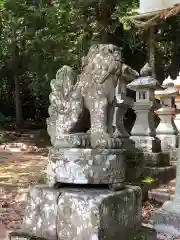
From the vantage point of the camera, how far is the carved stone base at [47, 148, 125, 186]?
279 cm

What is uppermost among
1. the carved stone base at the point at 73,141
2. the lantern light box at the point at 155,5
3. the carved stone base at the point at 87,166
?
the lantern light box at the point at 155,5

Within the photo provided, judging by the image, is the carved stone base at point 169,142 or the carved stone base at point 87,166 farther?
the carved stone base at point 169,142

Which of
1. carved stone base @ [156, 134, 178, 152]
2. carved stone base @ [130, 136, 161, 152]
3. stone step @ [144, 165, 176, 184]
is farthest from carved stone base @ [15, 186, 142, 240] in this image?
carved stone base @ [156, 134, 178, 152]

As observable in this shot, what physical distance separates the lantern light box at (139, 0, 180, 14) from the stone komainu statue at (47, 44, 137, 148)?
599 cm

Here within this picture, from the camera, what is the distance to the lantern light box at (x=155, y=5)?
8.77 m

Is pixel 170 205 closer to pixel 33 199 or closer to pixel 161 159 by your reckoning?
pixel 33 199

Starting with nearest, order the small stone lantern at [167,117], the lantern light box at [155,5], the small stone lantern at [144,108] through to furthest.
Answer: the small stone lantern at [144,108], the small stone lantern at [167,117], the lantern light box at [155,5]

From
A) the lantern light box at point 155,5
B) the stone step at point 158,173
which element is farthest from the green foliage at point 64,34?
the stone step at point 158,173

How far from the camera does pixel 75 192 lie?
281cm

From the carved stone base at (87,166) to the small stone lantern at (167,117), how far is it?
19.3ft

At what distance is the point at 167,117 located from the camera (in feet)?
28.9

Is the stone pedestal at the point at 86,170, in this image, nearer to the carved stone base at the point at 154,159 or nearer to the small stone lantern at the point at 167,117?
the carved stone base at the point at 154,159

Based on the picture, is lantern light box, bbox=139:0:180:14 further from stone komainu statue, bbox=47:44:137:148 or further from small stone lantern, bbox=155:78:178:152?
stone komainu statue, bbox=47:44:137:148

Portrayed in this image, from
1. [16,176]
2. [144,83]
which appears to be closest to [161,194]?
[144,83]
